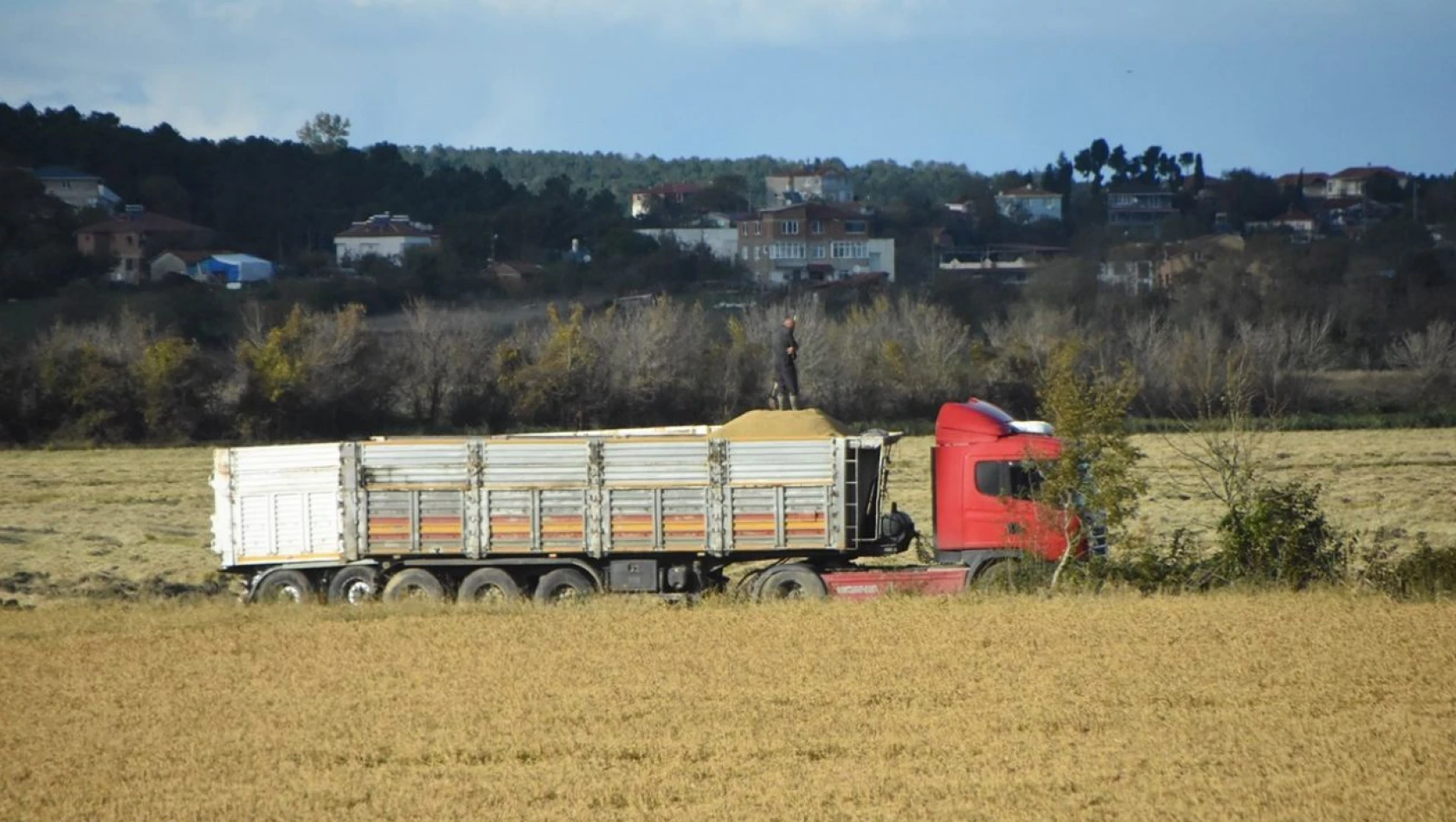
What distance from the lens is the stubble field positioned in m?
14.0

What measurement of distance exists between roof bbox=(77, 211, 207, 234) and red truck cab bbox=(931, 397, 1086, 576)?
8641 cm

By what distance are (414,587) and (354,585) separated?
944mm

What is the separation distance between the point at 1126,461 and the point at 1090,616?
8.25ft

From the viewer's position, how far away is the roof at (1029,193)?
172 m

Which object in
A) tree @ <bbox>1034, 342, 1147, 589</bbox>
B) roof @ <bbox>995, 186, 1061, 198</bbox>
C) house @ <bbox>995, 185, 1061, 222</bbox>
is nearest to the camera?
tree @ <bbox>1034, 342, 1147, 589</bbox>

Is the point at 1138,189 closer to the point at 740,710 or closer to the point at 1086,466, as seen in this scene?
the point at 1086,466

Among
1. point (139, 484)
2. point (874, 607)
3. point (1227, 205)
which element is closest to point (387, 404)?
point (139, 484)

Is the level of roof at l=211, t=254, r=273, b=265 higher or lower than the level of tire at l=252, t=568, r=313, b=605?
higher

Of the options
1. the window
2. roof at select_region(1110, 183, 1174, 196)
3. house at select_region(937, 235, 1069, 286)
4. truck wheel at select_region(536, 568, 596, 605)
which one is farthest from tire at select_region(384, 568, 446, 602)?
roof at select_region(1110, 183, 1174, 196)

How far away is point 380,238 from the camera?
11650 centimetres

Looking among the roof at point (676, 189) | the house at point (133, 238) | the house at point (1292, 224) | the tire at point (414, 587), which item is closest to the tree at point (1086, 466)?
the tire at point (414, 587)

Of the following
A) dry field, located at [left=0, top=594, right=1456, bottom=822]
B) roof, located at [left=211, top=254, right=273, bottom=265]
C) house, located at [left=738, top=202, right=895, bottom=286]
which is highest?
house, located at [left=738, top=202, right=895, bottom=286]

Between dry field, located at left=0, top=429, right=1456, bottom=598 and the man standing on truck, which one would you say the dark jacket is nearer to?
the man standing on truck

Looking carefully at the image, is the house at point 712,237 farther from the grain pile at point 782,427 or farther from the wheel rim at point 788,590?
the wheel rim at point 788,590
